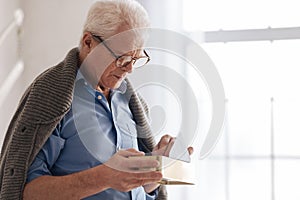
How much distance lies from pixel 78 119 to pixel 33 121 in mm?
108

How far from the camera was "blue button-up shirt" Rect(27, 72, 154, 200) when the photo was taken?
1.37 metres

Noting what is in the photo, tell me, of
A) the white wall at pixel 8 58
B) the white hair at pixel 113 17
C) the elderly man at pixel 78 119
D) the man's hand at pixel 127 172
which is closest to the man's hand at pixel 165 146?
the elderly man at pixel 78 119

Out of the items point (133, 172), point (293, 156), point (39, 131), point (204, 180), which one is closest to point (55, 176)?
point (39, 131)

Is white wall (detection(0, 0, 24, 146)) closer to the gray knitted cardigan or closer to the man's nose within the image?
the gray knitted cardigan

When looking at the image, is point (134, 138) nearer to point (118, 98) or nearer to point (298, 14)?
point (118, 98)

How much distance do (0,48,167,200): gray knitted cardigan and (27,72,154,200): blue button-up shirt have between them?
3 cm

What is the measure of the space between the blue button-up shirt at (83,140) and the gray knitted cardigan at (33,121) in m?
0.03

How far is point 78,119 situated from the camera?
4.59 feet

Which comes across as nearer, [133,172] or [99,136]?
[133,172]

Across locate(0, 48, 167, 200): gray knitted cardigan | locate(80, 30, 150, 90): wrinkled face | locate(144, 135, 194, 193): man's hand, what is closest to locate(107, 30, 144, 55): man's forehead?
locate(80, 30, 150, 90): wrinkled face

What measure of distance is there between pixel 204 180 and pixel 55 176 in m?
0.98

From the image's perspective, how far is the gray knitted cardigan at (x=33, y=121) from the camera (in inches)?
52.5

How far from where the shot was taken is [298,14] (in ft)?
7.25

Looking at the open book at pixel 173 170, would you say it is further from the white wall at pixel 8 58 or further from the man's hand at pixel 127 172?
the white wall at pixel 8 58
